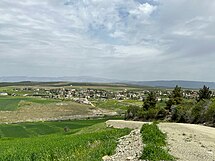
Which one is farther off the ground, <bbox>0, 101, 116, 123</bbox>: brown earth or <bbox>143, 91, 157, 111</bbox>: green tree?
<bbox>143, 91, 157, 111</bbox>: green tree

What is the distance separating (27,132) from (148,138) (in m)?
71.5

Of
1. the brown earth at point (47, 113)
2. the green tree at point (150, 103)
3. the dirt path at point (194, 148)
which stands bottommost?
the brown earth at point (47, 113)

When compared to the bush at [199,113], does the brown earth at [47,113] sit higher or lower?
lower

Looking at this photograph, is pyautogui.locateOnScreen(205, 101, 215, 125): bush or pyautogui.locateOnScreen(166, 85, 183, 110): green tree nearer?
pyautogui.locateOnScreen(205, 101, 215, 125): bush

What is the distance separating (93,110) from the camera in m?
169

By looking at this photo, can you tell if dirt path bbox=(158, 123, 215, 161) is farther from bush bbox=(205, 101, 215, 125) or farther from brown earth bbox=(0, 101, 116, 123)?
brown earth bbox=(0, 101, 116, 123)

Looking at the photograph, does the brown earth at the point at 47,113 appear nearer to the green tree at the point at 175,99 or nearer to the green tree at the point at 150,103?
the green tree at the point at 150,103

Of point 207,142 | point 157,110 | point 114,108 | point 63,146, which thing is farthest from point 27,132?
point 114,108

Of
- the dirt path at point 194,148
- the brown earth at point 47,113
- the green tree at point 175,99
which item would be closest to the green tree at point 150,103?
the green tree at point 175,99

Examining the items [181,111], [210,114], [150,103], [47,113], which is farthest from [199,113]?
[47,113]

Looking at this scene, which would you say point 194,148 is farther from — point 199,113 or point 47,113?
point 47,113

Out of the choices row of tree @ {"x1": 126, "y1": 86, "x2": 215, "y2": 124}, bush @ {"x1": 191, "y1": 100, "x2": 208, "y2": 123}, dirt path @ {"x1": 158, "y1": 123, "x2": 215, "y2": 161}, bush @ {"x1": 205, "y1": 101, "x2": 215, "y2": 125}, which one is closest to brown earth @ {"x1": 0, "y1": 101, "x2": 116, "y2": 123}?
row of tree @ {"x1": 126, "y1": 86, "x2": 215, "y2": 124}

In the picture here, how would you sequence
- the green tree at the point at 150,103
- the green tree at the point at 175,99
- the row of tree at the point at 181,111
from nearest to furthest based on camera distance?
the row of tree at the point at 181,111
the green tree at the point at 175,99
the green tree at the point at 150,103

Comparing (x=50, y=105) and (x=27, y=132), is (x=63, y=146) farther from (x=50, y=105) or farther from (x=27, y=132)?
(x=50, y=105)
